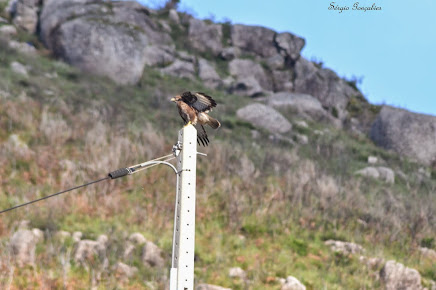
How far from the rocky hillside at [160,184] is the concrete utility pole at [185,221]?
4.01 m

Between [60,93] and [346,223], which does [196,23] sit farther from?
[346,223]

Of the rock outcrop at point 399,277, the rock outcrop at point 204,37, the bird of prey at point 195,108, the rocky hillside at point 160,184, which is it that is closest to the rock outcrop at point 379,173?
the rocky hillside at point 160,184

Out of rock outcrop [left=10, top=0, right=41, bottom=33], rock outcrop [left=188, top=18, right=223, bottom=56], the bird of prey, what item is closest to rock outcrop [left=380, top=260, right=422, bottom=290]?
the bird of prey

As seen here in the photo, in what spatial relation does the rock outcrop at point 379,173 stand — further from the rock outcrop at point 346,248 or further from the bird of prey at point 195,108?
the bird of prey at point 195,108

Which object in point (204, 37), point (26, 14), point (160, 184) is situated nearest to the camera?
point (160, 184)

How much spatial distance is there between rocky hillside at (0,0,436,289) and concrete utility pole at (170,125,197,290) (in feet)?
13.1

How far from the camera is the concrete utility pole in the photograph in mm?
4199

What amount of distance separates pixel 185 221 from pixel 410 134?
2031 centimetres

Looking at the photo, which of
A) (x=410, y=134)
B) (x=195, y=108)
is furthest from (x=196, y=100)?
(x=410, y=134)

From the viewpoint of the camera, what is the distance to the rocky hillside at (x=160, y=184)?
891 centimetres

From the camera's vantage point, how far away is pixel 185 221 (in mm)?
4254

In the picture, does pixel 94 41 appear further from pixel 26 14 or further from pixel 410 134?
pixel 410 134

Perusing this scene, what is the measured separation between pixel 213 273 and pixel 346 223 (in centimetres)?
379

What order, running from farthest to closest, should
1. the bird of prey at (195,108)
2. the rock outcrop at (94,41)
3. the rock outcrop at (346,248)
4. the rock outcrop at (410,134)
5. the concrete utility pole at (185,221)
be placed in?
1. the rock outcrop at (410,134)
2. the rock outcrop at (94,41)
3. the rock outcrop at (346,248)
4. the bird of prey at (195,108)
5. the concrete utility pole at (185,221)
